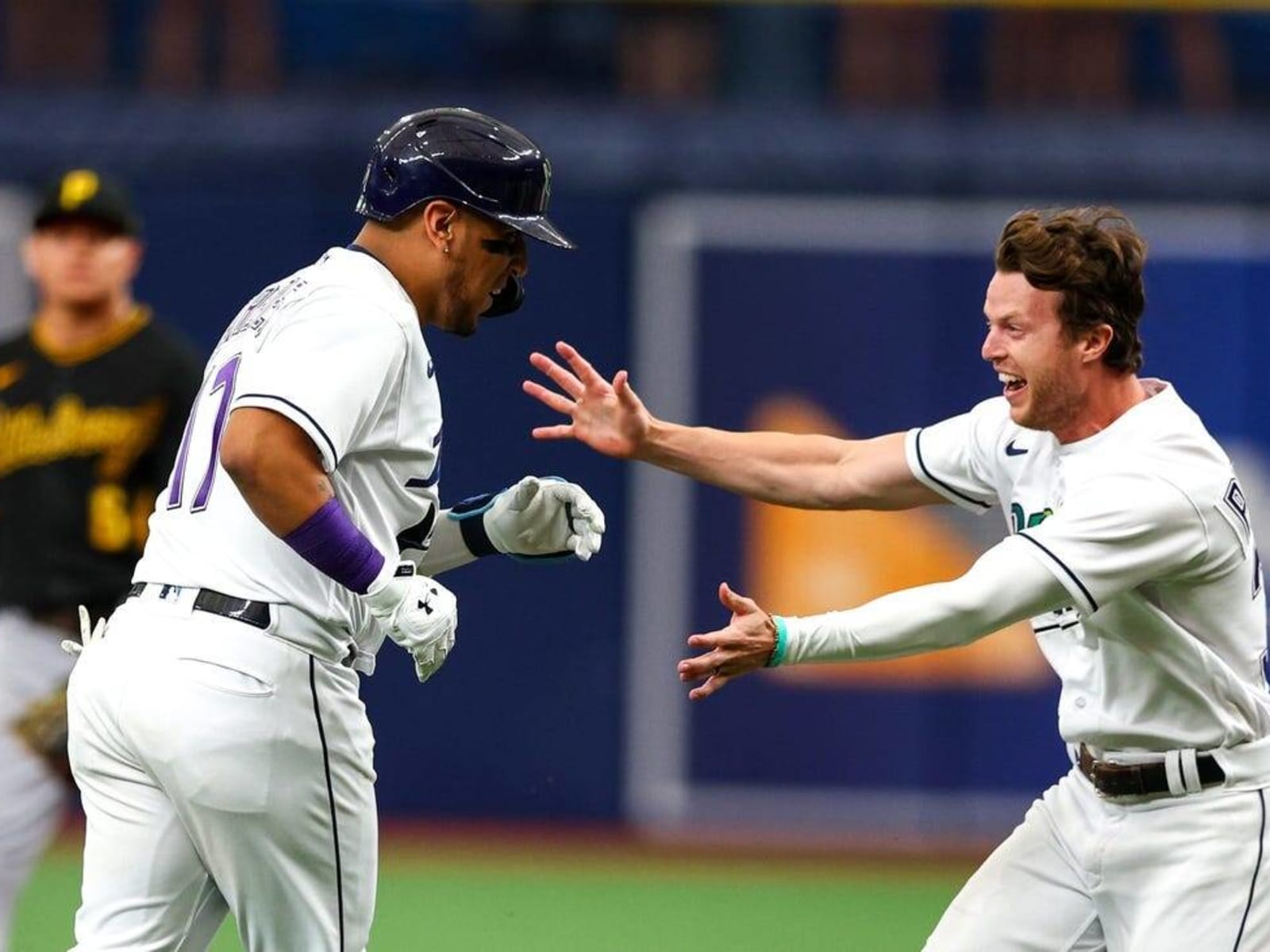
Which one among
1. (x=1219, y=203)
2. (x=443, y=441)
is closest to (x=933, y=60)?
(x=1219, y=203)

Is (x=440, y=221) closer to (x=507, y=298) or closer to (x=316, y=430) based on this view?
(x=507, y=298)

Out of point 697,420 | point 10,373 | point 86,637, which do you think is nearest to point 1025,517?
point 86,637

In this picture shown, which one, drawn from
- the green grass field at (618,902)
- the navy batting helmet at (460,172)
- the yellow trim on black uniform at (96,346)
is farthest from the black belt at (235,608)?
the green grass field at (618,902)

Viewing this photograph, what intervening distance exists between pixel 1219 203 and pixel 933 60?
1.37 metres

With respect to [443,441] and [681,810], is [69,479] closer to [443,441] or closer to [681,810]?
[443,441]

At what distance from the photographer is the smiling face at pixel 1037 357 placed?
13.1 ft

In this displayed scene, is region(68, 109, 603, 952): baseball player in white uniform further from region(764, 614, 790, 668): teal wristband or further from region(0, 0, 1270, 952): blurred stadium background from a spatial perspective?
region(0, 0, 1270, 952): blurred stadium background

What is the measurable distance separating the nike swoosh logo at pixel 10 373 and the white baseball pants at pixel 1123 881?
120 inches

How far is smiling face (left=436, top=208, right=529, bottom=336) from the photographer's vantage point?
3977mm

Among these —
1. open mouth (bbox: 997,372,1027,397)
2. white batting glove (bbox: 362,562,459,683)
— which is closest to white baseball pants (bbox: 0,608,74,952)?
white batting glove (bbox: 362,562,459,683)

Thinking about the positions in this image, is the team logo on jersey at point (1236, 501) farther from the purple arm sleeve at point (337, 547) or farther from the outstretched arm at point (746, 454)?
the purple arm sleeve at point (337, 547)

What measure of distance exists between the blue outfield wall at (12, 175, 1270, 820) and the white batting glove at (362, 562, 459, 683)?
16.8 feet

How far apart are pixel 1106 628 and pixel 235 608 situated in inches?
61.9

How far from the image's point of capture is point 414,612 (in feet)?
12.2
